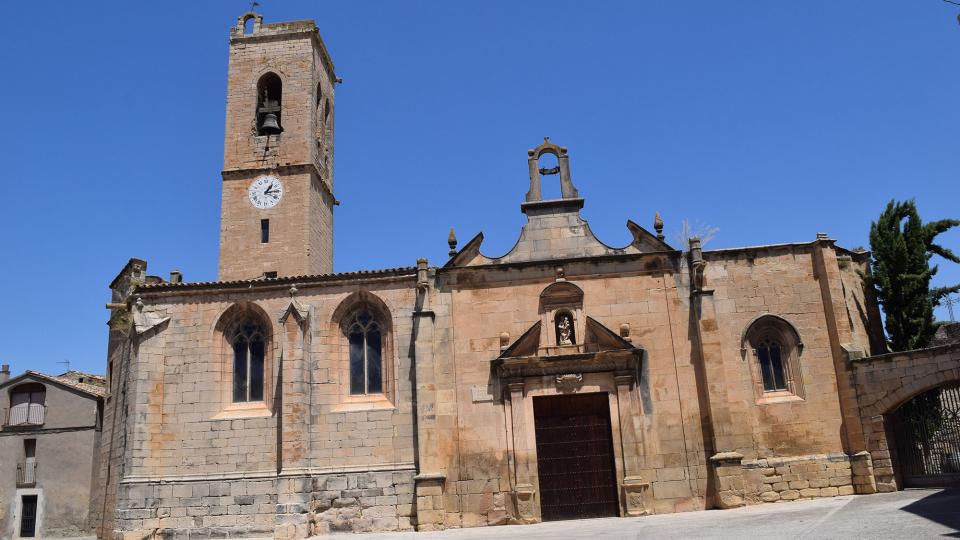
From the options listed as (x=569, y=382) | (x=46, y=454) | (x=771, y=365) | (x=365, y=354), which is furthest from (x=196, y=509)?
(x=46, y=454)

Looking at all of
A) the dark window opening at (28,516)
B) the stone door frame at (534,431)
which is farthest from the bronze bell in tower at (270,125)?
the dark window opening at (28,516)

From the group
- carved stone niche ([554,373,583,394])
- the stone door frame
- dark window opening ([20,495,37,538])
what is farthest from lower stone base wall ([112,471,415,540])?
dark window opening ([20,495,37,538])

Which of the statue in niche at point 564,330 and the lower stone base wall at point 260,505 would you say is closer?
the lower stone base wall at point 260,505

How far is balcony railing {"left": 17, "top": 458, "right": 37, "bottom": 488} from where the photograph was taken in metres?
28.5

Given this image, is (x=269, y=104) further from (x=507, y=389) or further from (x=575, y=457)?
(x=575, y=457)

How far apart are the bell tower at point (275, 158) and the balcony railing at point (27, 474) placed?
513 inches

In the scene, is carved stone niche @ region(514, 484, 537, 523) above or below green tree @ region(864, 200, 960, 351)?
below

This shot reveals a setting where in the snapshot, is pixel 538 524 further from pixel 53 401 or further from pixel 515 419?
pixel 53 401

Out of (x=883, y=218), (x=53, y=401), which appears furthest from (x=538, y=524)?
(x=53, y=401)

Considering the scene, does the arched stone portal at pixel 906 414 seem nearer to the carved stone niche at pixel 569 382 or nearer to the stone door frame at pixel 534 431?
the stone door frame at pixel 534 431

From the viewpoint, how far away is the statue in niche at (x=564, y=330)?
57.5 feet

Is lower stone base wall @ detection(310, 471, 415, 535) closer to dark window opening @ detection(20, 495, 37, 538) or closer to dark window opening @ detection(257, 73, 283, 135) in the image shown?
dark window opening @ detection(257, 73, 283, 135)

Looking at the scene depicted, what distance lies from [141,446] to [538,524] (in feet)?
31.2

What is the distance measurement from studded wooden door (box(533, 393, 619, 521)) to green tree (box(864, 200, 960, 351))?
8115mm
